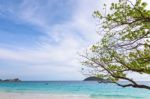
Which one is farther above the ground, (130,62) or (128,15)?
(128,15)

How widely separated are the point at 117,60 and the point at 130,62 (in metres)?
0.34

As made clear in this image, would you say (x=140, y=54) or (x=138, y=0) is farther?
(x=140, y=54)

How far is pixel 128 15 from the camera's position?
266 inches

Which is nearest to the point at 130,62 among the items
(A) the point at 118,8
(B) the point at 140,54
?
(B) the point at 140,54

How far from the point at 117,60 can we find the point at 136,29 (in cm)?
94

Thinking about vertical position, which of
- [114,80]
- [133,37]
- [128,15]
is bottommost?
[114,80]

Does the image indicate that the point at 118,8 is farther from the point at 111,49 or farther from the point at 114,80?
the point at 114,80

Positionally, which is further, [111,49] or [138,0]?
[111,49]

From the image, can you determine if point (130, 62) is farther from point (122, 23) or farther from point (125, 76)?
point (122, 23)

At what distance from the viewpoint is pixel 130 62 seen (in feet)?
22.9

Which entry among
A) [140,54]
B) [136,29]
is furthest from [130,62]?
[136,29]

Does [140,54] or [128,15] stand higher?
[128,15]

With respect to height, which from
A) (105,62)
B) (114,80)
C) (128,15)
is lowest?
(114,80)

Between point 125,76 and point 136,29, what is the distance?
1250 mm
